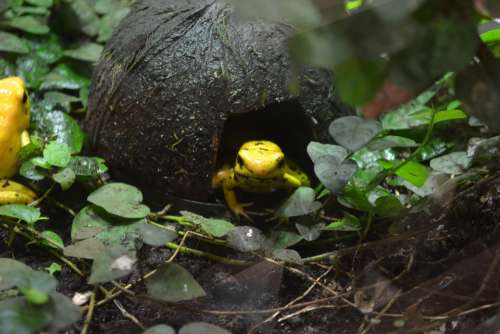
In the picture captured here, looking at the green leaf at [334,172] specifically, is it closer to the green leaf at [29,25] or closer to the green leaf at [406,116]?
the green leaf at [406,116]

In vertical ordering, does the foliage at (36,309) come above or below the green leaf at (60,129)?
above

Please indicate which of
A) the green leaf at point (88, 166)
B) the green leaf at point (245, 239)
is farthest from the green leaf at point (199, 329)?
the green leaf at point (88, 166)

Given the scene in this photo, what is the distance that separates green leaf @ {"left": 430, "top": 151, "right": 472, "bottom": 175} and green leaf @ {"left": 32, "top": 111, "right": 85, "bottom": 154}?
55.6 inches

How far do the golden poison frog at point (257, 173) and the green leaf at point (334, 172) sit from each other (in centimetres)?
39

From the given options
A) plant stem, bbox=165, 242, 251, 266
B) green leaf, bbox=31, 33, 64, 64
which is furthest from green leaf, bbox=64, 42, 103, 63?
plant stem, bbox=165, 242, 251, 266

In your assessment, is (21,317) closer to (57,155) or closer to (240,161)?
(57,155)

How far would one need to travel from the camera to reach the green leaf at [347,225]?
1.93 metres

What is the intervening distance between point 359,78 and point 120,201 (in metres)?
1.18

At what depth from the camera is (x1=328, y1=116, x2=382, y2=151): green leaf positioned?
61.5 inches

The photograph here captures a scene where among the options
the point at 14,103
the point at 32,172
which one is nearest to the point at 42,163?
the point at 32,172

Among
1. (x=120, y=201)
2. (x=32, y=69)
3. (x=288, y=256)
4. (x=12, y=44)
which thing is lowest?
(x=288, y=256)

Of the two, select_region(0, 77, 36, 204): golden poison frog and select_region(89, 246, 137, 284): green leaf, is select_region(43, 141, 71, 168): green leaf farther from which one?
select_region(89, 246, 137, 284): green leaf

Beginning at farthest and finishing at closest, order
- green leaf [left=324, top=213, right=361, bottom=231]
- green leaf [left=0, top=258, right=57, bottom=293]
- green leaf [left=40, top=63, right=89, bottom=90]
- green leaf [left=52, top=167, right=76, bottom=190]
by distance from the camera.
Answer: green leaf [left=40, top=63, right=89, bottom=90], green leaf [left=52, top=167, right=76, bottom=190], green leaf [left=324, top=213, right=361, bottom=231], green leaf [left=0, top=258, right=57, bottom=293]

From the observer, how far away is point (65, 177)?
2109mm
